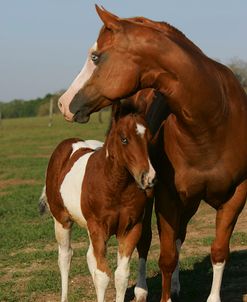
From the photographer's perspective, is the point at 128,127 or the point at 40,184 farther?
the point at 40,184

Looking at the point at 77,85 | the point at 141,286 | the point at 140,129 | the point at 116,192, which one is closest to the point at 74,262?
the point at 141,286

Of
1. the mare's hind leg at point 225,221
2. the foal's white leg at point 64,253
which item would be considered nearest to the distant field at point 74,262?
the foal's white leg at point 64,253

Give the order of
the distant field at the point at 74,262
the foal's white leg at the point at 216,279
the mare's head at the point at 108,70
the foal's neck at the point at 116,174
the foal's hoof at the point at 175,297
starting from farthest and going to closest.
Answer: the distant field at the point at 74,262, the foal's hoof at the point at 175,297, the foal's white leg at the point at 216,279, the foal's neck at the point at 116,174, the mare's head at the point at 108,70

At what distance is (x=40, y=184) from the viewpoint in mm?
15086

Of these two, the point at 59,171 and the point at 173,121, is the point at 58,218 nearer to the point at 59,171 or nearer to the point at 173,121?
the point at 59,171

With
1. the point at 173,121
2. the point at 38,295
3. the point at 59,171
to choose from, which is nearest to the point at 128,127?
the point at 173,121

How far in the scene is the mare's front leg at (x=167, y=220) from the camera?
15.2ft

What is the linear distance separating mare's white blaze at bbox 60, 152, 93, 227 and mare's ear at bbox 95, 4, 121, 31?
5.39 feet

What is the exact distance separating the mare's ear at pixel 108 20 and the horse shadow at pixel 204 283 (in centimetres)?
294

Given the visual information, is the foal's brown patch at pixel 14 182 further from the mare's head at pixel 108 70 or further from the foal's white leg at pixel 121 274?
the mare's head at pixel 108 70

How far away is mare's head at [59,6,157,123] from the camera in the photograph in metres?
3.70

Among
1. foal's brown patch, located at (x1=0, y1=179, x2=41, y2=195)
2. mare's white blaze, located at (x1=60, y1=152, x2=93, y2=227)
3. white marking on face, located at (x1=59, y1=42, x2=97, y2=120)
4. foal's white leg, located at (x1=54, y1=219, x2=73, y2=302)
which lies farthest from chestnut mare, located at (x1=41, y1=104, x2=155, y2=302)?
foal's brown patch, located at (x1=0, y1=179, x2=41, y2=195)

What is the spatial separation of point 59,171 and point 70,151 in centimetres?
24

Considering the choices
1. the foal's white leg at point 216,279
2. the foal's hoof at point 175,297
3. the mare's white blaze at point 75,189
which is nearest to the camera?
the foal's white leg at point 216,279
